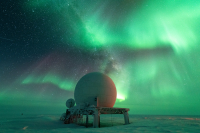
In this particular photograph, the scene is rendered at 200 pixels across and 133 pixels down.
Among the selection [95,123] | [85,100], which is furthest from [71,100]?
[95,123]

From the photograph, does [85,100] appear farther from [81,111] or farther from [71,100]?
[71,100]

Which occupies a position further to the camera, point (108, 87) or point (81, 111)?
point (108, 87)

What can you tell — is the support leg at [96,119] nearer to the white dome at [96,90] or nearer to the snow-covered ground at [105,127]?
the snow-covered ground at [105,127]

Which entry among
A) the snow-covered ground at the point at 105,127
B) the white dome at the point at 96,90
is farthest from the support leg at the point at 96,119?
the white dome at the point at 96,90

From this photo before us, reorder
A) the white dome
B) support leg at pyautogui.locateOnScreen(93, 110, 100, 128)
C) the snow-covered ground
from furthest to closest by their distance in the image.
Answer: the white dome → support leg at pyautogui.locateOnScreen(93, 110, 100, 128) → the snow-covered ground

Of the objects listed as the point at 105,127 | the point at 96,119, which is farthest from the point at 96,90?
the point at 105,127

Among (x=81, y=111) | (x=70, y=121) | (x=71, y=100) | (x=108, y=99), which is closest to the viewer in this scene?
(x=81, y=111)

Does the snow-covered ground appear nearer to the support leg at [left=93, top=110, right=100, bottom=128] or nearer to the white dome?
the support leg at [left=93, top=110, right=100, bottom=128]

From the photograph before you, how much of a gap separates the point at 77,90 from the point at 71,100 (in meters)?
7.43

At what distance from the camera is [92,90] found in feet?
82.9

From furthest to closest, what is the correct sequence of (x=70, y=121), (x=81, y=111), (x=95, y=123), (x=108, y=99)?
(x=70, y=121) → (x=108, y=99) → (x=81, y=111) → (x=95, y=123)

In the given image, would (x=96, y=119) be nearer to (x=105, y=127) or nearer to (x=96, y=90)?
(x=105, y=127)

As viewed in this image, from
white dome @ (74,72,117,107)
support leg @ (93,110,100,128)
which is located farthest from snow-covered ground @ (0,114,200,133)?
white dome @ (74,72,117,107)

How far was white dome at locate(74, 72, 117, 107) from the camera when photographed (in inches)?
988
